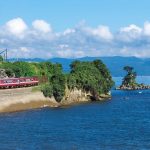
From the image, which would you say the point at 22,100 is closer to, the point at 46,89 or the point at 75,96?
the point at 46,89

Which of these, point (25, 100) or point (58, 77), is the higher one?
point (58, 77)

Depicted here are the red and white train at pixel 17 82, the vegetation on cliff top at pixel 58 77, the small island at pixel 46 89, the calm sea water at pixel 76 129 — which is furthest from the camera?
the vegetation on cliff top at pixel 58 77

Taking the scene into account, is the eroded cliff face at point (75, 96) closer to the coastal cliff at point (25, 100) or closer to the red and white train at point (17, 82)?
the coastal cliff at point (25, 100)

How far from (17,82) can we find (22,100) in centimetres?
963

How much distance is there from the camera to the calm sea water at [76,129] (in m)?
88.2

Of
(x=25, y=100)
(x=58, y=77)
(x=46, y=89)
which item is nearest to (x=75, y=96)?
(x=58, y=77)

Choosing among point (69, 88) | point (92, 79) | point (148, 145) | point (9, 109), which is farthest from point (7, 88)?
point (148, 145)

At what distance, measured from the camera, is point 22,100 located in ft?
504

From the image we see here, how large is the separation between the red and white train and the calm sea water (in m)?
11.8

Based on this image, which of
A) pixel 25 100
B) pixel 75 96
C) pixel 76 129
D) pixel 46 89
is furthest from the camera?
pixel 75 96

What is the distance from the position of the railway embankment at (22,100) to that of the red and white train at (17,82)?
3041mm

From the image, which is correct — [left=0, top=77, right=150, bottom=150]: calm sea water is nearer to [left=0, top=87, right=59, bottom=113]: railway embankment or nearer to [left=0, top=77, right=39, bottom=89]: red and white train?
[left=0, top=87, right=59, bottom=113]: railway embankment

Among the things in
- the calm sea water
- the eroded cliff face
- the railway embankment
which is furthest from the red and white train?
the calm sea water

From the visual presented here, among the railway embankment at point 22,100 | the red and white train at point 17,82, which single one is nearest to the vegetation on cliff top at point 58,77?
the red and white train at point 17,82
